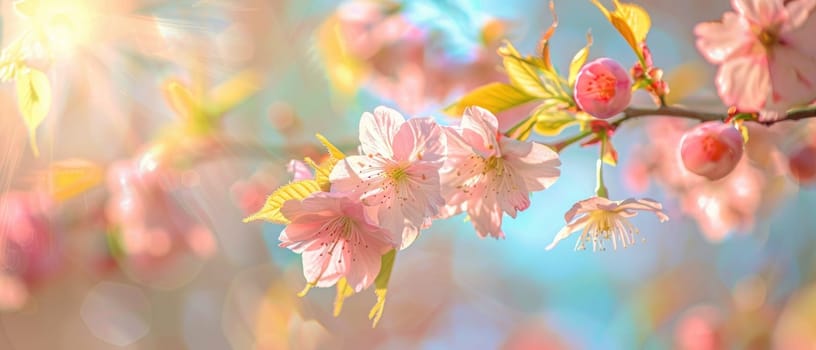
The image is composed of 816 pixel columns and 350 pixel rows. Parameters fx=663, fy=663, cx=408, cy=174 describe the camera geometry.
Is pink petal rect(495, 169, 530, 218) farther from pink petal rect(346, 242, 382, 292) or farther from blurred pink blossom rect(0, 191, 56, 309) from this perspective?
blurred pink blossom rect(0, 191, 56, 309)

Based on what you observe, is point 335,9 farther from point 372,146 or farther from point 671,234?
point 671,234

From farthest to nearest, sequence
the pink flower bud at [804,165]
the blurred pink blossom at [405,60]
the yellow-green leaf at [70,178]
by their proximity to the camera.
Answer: the blurred pink blossom at [405,60] → the yellow-green leaf at [70,178] → the pink flower bud at [804,165]

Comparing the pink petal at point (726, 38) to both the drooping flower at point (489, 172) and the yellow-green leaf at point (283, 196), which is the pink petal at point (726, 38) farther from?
the yellow-green leaf at point (283, 196)

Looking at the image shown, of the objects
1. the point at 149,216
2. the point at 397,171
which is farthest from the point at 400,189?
the point at 149,216

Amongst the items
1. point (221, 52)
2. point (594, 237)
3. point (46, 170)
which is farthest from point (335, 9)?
point (594, 237)

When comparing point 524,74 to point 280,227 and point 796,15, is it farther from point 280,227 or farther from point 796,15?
point 280,227

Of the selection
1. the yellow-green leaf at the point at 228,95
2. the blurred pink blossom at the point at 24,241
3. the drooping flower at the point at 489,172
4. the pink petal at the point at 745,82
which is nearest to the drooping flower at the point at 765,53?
the pink petal at the point at 745,82
